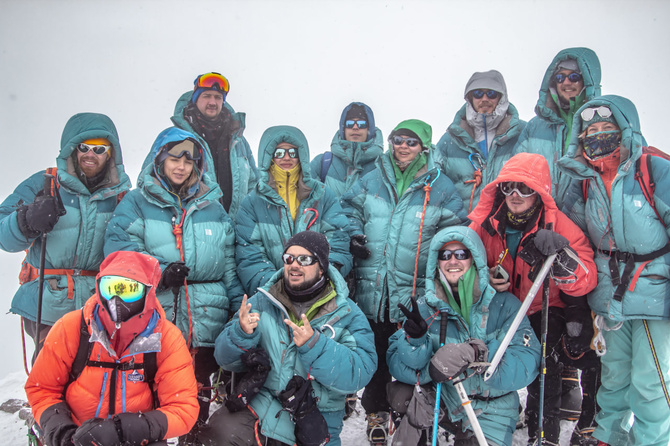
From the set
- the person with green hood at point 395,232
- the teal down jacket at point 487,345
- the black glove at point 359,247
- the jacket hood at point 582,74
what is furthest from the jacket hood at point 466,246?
the jacket hood at point 582,74

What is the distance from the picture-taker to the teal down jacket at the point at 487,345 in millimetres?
3273

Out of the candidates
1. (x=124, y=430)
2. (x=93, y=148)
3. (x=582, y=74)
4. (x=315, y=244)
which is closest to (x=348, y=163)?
(x=315, y=244)

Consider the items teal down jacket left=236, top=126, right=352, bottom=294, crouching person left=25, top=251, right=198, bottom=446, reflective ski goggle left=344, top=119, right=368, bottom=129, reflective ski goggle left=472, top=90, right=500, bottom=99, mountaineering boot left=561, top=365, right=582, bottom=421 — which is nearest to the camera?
crouching person left=25, top=251, right=198, bottom=446

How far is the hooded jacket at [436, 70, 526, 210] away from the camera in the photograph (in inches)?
177

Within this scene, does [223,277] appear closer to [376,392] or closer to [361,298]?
[361,298]

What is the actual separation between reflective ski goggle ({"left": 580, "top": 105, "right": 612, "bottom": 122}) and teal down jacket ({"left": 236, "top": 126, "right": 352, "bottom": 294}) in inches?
84.3

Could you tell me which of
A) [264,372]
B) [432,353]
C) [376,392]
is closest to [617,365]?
[432,353]

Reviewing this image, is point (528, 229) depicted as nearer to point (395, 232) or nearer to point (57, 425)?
point (395, 232)

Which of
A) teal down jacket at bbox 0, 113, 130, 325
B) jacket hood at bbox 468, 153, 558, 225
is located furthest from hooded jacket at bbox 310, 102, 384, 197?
teal down jacket at bbox 0, 113, 130, 325

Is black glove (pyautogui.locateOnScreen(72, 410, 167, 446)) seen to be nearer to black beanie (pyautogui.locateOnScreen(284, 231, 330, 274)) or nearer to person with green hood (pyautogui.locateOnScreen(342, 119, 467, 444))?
black beanie (pyautogui.locateOnScreen(284, 231, 330, 274))

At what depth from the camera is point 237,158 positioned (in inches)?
198

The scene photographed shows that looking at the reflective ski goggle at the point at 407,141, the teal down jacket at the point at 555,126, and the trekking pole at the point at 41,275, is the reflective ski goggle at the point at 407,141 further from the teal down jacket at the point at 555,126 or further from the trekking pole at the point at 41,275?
the trekking pole at the point at 41,275

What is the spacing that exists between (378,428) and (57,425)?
254 centimetres

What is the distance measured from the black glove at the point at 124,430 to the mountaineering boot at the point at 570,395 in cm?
311
